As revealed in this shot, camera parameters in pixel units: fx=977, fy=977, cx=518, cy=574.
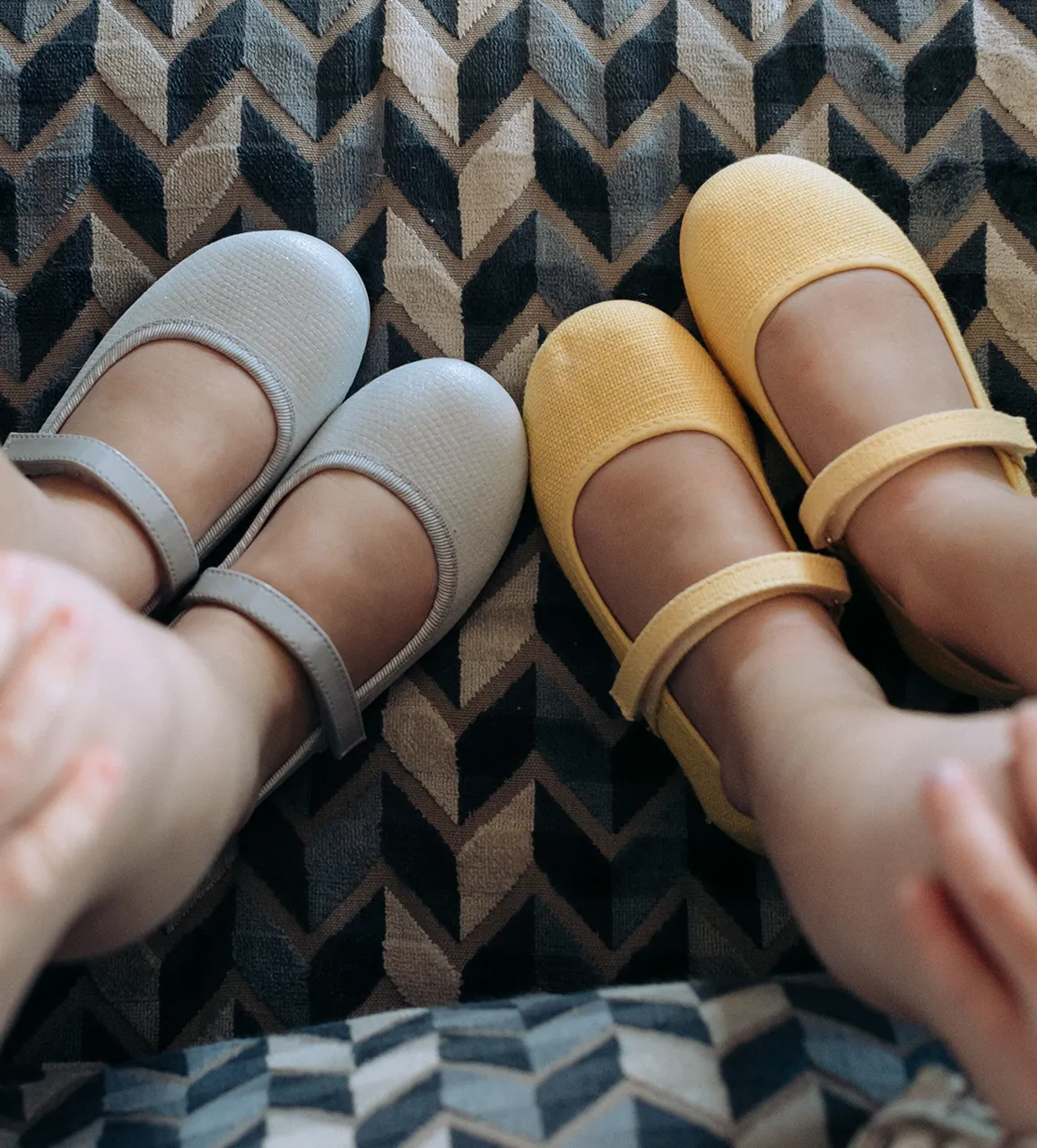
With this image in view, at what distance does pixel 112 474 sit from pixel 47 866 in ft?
1.21

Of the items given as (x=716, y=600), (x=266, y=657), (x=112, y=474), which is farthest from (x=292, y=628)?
(x=716, y=600)

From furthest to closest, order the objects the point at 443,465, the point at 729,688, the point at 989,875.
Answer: the point at 443,465 < the point at 729,688 < the point at 989,875

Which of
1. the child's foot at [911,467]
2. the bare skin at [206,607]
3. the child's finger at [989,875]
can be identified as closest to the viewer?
the child's finger at [989,875]

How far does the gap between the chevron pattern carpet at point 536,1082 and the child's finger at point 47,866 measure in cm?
19

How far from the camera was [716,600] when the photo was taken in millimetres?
606

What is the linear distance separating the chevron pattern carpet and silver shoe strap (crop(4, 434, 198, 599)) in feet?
1.00

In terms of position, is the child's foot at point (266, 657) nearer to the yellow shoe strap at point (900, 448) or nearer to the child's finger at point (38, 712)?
the child's finger at point (38, 712)

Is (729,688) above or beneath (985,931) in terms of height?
beneath

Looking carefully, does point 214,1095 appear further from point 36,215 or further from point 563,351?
point 36,215

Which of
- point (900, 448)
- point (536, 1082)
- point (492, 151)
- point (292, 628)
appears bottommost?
point (536, 1082)

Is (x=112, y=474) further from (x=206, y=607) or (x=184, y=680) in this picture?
(x=184, y=680)

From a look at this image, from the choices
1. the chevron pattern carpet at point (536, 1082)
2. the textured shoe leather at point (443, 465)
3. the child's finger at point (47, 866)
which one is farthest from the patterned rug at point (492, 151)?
the child's finger at point (47, 866)

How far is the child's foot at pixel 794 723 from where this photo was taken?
35 centimetres

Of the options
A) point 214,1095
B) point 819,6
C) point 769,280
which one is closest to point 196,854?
point 214,1095
